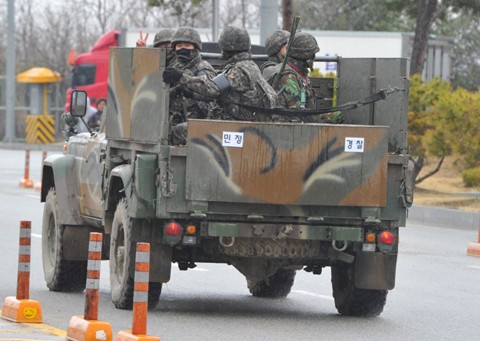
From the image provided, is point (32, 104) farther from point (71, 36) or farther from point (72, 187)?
point (72, 187)

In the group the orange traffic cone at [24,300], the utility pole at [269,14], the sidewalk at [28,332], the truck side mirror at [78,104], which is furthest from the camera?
the utility pole at [269,14]

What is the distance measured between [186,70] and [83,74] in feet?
123

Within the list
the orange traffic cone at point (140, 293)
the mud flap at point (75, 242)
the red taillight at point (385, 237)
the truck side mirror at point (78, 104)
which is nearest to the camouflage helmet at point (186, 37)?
the truck side mirror at point (78, 104)

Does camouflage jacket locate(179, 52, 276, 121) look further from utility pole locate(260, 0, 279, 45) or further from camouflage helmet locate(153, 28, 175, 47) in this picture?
utility pole locate(260, 0, 279, 45)

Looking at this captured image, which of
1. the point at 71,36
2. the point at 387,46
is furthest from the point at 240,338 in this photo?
the point at 71,36

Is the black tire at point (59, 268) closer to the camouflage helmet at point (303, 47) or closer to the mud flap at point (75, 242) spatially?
the mud flap at point (75, 242)

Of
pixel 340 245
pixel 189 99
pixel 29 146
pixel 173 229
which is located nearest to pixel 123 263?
pixel 173 229

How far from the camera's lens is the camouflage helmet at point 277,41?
1298 centimetres

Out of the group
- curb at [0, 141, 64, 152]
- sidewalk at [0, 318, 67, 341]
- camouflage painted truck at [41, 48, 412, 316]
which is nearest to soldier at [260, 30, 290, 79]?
camouflage painted truck at [41, 48, 412, 316]

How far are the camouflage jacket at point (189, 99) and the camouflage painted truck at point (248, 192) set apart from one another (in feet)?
0.82

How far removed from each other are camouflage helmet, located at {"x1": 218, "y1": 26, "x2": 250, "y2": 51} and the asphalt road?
2.30m

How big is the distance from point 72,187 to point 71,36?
63492 mm

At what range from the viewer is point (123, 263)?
1222 cm

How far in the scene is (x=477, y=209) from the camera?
83.1 feet
